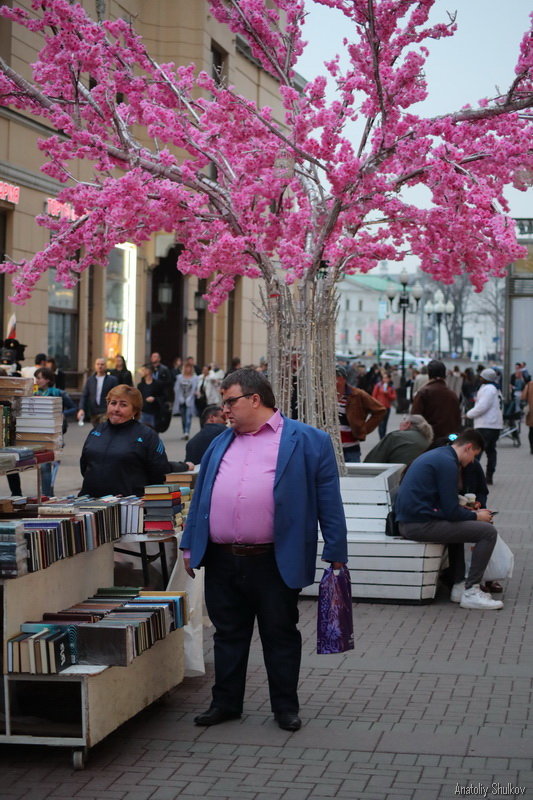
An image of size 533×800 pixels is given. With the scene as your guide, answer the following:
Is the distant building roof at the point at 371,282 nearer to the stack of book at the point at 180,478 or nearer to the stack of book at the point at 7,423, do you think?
the stack of book at the point at 180,478

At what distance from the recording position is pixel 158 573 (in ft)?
27.9

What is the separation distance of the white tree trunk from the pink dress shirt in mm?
4904

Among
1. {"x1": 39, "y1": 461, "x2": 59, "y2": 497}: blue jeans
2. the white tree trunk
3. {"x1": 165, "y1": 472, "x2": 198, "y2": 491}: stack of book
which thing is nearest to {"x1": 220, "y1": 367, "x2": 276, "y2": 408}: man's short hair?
{"x1": 165, "y1": 472, "x2": 198, "y2": 491}: stack of book

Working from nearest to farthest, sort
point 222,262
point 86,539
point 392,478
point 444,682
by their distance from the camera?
point 86,539
point 444,682
point 392,478
point 222,262

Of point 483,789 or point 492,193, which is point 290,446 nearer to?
point 483,789

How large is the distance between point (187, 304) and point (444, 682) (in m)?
31.4

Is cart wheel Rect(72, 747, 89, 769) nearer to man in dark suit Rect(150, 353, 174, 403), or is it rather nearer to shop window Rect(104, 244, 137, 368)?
man in dark suit Rect(150, 353, 174, 403)

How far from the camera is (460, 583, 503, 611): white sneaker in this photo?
31.1 ft

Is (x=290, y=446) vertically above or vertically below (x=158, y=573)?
above

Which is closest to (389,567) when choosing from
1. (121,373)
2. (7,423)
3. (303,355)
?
(303,355)

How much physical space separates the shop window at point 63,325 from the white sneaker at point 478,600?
19.6 m

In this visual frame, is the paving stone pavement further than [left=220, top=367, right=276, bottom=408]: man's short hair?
No

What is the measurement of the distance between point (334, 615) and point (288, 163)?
7037 millimetres

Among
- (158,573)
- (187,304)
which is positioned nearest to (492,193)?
(158,573)
